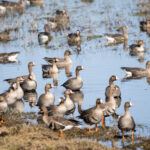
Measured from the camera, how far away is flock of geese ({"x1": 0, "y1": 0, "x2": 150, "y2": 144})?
16.3m

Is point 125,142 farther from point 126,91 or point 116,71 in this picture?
point 116,71

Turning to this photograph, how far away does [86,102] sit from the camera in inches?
831

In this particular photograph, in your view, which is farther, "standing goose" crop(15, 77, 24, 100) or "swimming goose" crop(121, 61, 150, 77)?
"swimming goose" crop(121, 61, 150, 77)

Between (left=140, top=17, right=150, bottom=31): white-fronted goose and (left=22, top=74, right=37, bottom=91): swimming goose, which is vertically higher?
(left=140, top=17, right=150, bottom=31): white-fronted goose

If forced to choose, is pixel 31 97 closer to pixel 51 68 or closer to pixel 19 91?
pixel 19 91

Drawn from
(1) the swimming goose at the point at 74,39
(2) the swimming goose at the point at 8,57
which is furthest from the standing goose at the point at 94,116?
(1) the swimming goose at the point at 74,39

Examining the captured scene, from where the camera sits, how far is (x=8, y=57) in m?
30.3

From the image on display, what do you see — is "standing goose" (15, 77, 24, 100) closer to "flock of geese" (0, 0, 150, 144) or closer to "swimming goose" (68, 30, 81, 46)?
"flock of geese" (0, 0, 150, 144)

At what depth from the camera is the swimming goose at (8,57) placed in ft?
98.8

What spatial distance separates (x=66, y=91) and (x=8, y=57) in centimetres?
1132

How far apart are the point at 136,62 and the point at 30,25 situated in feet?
42.8

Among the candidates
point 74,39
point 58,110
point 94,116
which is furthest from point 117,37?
point 94,116

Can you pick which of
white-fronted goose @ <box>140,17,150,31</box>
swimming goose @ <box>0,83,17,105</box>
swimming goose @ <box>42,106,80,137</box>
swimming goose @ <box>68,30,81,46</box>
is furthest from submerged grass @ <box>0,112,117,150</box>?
white-fronted goose @ <box>140,17,150,31</box>

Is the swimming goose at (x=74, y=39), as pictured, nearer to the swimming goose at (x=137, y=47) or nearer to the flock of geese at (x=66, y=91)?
the flock of geese at (x=66, y=91)
